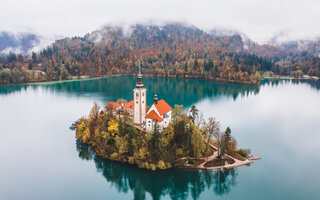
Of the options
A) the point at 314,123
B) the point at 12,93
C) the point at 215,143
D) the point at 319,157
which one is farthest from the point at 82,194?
the point at 12,93

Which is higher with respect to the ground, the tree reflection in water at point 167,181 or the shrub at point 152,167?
the shrub at point 152,167

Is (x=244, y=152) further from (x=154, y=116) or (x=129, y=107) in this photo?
(x=129, y=107)

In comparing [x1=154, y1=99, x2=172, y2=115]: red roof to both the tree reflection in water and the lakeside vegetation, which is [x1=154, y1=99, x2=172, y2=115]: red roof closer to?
the lakeside vegetation

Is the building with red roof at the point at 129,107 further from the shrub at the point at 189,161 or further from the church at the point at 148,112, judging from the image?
the shrub at the point at 189,161

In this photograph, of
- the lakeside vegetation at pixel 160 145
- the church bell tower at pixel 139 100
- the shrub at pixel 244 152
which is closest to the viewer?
the lakeside vegetation at pixel 160 145

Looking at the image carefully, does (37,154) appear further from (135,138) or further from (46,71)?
(46,71)

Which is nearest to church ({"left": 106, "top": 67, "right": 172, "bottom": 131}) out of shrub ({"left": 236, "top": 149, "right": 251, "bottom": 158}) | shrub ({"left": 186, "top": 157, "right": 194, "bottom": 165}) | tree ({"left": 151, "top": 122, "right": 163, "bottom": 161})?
tree ({"left": 151, "top": 122, "right": 163, "bottom": 161})

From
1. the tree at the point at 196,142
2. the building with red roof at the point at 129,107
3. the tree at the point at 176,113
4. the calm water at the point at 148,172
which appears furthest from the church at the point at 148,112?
the calm water at the point at 148,172
